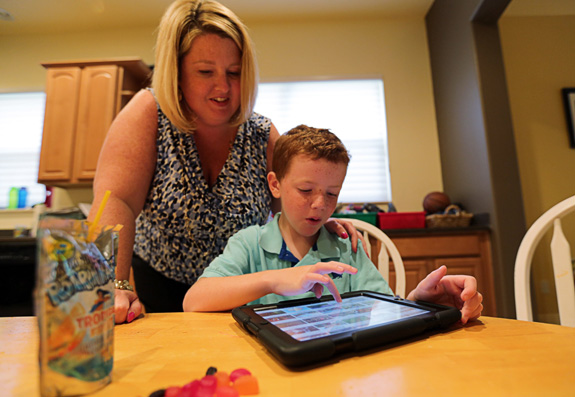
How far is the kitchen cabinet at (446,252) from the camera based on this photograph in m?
2.41

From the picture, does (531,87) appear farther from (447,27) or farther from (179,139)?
(179,139)

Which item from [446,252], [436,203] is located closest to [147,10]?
[436,203]

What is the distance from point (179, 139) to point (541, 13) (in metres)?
3.68

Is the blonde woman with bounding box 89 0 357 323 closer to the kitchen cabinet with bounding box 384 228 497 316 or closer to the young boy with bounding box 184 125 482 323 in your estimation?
the young boy with bounding box 184 125 482 323

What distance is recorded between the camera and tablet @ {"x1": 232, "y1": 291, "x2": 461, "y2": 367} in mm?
382

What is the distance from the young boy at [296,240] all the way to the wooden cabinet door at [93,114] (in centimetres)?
257

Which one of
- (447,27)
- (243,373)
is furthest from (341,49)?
(243,373)

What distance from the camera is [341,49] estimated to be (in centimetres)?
344

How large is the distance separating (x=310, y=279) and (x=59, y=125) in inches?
131

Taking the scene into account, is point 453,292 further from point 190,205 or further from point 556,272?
point 190,205

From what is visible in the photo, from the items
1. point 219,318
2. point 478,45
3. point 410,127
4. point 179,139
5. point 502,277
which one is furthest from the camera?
point 410,127

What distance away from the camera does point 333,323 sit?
0.48 m

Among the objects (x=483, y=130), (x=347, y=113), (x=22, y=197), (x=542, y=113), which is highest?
(x=347, y=113)

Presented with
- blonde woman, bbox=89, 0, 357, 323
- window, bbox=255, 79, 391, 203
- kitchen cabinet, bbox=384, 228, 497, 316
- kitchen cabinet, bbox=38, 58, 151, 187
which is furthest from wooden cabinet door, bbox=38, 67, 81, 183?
kitchen cabinet, bbox=384, 228, 497, 316
